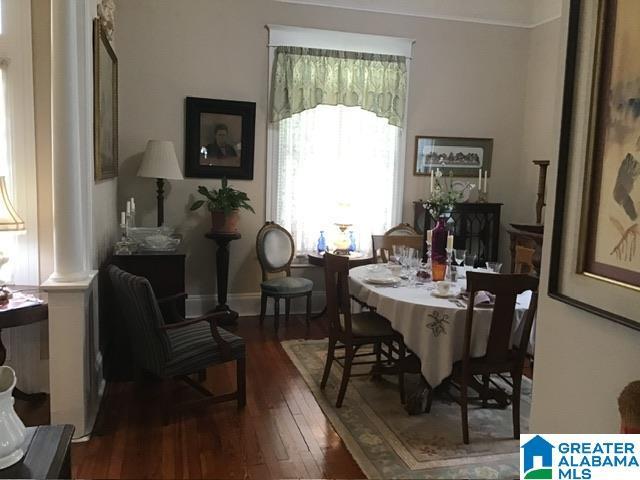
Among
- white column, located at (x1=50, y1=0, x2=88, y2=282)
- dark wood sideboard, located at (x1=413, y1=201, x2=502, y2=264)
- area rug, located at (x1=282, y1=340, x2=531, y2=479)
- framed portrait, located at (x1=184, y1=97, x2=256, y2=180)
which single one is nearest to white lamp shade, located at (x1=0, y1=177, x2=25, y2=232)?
white column, located at (x1=50, y1=0, x2=88, y2=282)

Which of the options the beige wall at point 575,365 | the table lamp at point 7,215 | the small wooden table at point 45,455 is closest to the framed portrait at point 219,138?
the table lamp at point 7,215

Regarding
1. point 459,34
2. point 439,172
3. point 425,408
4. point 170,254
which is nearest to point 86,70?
point 170,254

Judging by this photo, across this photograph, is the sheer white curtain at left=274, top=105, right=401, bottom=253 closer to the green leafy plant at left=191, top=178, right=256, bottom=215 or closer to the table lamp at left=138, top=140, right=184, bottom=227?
the green leafy plant at left=191, top=178, right=256, bottom=215

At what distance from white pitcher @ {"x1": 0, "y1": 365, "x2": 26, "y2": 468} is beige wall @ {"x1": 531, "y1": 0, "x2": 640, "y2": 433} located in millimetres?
1662

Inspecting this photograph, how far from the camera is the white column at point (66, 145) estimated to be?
2908 millimetres

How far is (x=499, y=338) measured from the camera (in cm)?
305

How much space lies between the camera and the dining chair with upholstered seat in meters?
5.09

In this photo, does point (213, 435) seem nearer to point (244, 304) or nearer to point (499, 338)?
point (499, 338)

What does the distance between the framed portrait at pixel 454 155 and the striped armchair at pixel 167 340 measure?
331 cm

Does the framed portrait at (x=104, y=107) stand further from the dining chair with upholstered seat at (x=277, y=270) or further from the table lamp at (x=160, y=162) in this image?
the dining chair with upholstered seat at (x=277, y=270)

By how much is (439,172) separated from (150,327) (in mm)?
3543

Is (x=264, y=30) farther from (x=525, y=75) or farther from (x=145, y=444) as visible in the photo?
(x=145, y=444)

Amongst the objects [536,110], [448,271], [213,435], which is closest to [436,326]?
[448,271]

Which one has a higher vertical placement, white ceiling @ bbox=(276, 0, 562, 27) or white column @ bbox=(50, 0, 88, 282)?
white ceiling @ bbox=(276, 0, 562, 27)
